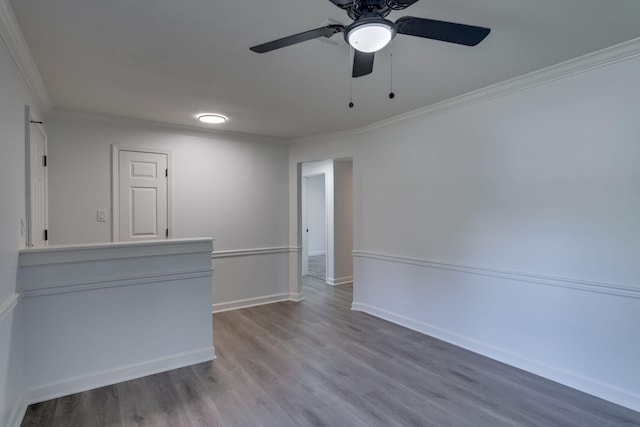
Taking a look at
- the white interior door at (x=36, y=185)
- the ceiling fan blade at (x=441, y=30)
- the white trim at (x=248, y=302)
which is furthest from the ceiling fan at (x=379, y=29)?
the white trim at (x=248, y=302)

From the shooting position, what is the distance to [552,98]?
2.65 metres

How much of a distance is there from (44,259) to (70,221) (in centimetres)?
148

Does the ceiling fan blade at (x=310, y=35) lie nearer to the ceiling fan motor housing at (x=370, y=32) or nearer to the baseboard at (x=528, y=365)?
the ceiling fan motor housing at (x=370, y=32)

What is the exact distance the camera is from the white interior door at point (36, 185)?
258 centimetres

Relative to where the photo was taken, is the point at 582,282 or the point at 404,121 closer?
the point at 582,282

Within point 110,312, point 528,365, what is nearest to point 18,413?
point 110,312

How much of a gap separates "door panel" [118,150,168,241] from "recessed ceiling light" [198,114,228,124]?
0.73m

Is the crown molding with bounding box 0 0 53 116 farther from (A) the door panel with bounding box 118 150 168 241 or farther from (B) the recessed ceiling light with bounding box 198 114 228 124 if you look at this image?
(B) the recessed ceiling light with bounding box 198 114 228 124

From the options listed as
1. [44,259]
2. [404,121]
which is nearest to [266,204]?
[404,121]

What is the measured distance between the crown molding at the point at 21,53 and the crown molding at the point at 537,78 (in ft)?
10.7

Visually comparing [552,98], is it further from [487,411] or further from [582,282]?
[487,411]

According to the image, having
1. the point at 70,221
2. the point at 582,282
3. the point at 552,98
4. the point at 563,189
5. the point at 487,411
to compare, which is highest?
the point at 552,98

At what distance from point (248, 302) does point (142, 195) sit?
1.98m

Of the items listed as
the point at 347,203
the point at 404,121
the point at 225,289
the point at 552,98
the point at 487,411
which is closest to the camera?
the point at 487,411
